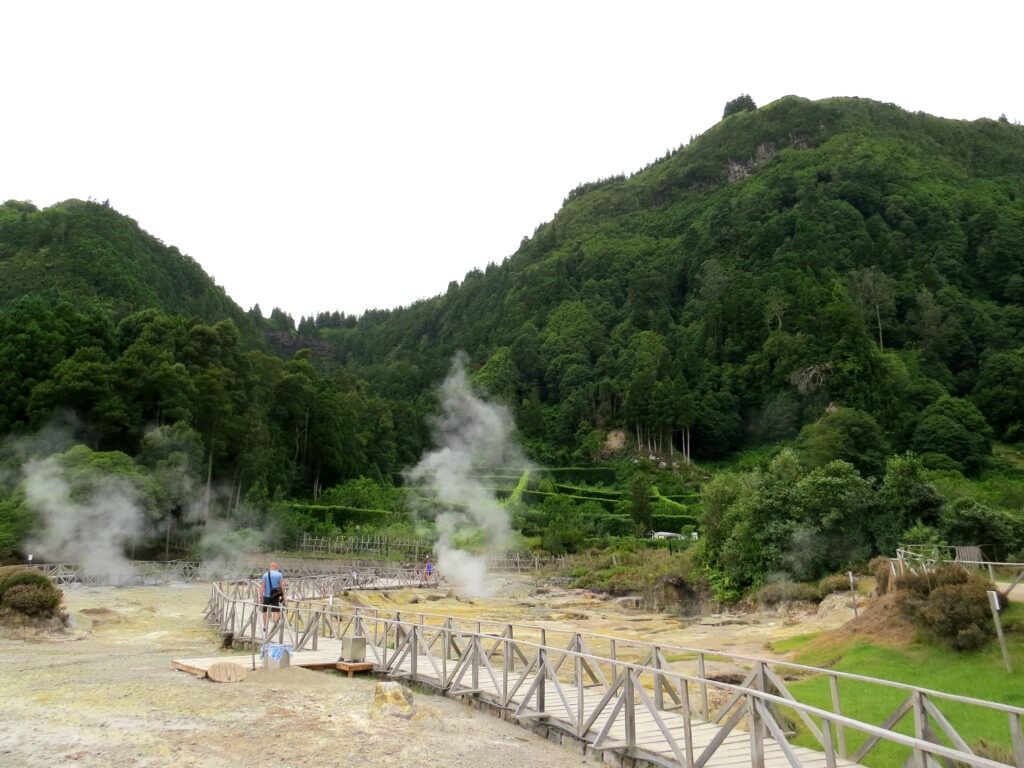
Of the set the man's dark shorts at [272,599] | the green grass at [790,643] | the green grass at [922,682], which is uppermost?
the man's dark shorts at [272,599]

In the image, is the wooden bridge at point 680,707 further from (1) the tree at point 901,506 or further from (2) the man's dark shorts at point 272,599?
(1) the tree at point 901,506

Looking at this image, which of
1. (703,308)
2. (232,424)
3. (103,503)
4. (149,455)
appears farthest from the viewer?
(703,308)

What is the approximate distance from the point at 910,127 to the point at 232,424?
18067 centimetres

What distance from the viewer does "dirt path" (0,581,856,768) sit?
8023 millimetres

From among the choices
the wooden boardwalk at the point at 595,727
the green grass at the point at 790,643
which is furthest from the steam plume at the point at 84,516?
the green grass at the point at 790,643

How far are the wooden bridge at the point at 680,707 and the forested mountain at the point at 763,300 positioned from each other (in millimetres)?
65466

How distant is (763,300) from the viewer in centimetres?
10225

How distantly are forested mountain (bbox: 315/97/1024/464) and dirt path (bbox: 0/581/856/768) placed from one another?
6824cm

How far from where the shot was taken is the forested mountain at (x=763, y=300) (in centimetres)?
8669

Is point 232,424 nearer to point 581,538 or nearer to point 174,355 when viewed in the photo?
point 174,355

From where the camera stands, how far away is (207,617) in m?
23.4

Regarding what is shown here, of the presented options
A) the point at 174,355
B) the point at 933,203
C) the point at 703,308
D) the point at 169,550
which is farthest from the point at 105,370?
the point at 933,203

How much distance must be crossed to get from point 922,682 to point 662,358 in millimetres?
90972

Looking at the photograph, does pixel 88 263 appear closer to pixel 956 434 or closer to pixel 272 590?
pixel 272 590
